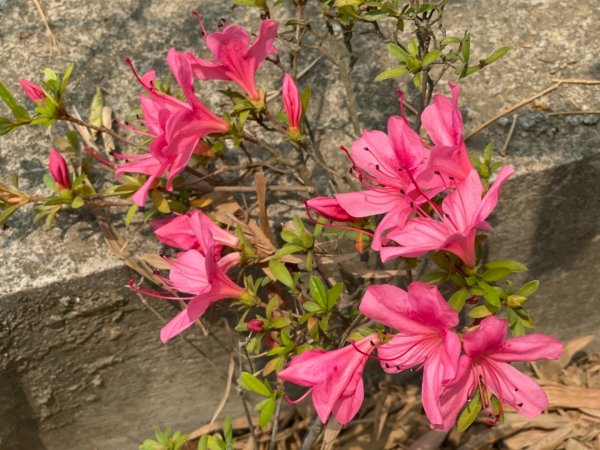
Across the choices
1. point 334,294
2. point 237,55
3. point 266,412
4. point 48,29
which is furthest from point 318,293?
point 48,29

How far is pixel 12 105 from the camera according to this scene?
5.19 feet

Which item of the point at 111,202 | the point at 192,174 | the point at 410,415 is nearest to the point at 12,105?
the point at 111,202

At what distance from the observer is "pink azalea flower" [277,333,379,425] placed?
131 cm

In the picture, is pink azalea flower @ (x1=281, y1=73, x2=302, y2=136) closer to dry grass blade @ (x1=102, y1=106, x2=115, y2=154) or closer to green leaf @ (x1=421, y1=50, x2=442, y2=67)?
green leaf @ (x1=421, y1=50, x2=442, y2=67)

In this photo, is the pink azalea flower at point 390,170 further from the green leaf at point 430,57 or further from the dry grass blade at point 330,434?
the dry grass blade at point 330,434

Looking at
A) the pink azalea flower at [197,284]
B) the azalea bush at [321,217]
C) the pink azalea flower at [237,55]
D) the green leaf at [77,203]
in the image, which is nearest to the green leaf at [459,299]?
the azalea bush at [321,217]

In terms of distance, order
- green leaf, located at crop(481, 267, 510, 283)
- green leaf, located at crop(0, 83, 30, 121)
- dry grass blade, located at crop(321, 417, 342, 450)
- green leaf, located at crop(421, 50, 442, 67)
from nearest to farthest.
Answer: green leaf, located at crop(481, 267, 510, 283) → green leaf, located at crop(421, 50, 442, 67) → green leaf, located at crop(0, 83, 30, 121) → dry grass blade, located at crop(321, 417, 342, 450)

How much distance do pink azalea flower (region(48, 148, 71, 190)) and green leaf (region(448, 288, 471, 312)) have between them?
87 centimetres

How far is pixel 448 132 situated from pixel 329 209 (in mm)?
244

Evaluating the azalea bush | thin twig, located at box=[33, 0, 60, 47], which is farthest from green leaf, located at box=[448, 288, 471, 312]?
thin twig, located at box=[33, 0, 60, 47]

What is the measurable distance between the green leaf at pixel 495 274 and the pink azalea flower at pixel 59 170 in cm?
90

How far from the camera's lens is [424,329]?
49.4 inches

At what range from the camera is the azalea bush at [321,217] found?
1257mm

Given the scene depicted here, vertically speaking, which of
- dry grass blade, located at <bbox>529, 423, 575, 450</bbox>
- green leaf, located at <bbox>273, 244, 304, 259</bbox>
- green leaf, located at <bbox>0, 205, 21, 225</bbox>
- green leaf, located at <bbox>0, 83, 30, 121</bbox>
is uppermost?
green leaf, located at <bbox>0, 83, 30, 121</bbox>
